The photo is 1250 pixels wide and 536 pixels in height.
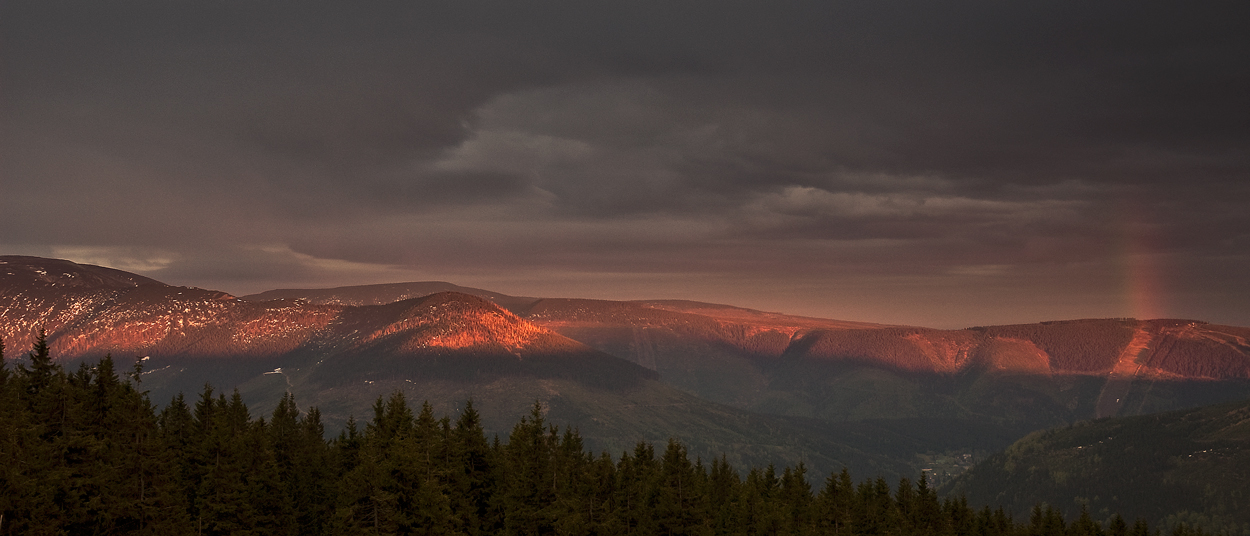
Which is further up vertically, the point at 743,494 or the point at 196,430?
the point at 196,430

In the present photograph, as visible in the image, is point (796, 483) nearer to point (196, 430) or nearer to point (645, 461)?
point (645, 461)

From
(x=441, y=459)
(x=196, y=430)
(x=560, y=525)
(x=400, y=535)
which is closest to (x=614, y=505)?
(x=560, y=525)

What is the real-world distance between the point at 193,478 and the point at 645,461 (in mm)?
61926

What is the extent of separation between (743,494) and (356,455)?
188 feet

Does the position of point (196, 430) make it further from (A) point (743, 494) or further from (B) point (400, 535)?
(A) point (743, 494)

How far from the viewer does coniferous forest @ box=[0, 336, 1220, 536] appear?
78250mm

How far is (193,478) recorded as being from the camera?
98.0m

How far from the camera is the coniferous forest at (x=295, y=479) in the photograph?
78250 millimetres

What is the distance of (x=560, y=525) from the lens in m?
94.0

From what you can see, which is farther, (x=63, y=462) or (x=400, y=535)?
(x=400, y=535)

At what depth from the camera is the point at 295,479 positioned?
109750 mm

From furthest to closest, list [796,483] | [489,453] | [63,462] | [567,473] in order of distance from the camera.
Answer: [796,483] → [567,473] → [489,453] → [63,462]

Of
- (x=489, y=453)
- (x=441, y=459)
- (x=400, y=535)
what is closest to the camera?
(x=400, y=535)

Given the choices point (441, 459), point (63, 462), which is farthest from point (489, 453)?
point (63, 462)
